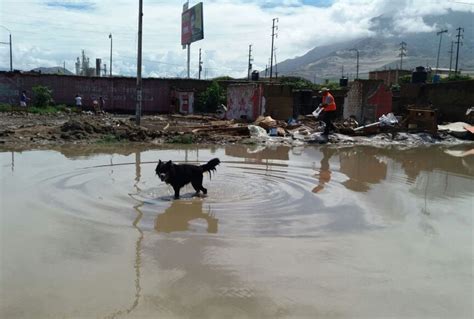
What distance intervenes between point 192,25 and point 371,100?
32935 millimetres

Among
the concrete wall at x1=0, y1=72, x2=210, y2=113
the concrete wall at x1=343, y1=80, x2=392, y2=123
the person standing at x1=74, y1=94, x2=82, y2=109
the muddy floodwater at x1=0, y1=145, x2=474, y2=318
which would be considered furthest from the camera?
the concrete wall at x1=0, y1=72, x2=210, y2=113

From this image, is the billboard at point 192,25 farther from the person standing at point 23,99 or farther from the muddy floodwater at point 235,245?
the muddy floodwater at point 235,245

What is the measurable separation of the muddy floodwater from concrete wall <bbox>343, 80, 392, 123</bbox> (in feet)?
40.2

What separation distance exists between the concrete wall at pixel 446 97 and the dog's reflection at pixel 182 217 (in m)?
20.8

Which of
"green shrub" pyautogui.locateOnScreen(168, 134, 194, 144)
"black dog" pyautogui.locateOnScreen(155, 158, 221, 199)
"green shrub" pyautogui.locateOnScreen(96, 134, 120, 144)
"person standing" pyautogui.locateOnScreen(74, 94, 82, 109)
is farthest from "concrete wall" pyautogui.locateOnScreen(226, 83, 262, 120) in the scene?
"black dog" pyautogui.locateOnScreen(155, 158, 221, 199)

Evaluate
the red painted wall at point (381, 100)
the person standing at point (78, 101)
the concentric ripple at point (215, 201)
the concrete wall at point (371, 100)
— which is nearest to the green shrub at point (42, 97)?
the person standing at point (78, 101)

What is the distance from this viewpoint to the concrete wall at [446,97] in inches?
981

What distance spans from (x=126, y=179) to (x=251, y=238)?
4901 millimetres

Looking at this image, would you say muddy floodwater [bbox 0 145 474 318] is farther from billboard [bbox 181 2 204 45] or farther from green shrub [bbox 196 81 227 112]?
billboard [bbox 181 2 204 45]

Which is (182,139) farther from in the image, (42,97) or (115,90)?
(115,90)

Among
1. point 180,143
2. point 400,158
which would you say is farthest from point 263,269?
point 180,143

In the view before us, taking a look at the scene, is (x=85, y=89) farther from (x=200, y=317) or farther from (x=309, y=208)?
(x=200, y=317)

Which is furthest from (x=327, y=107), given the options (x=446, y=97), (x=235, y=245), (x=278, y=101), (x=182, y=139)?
(x=235, y=245)

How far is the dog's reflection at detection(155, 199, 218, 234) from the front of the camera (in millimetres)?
7133
